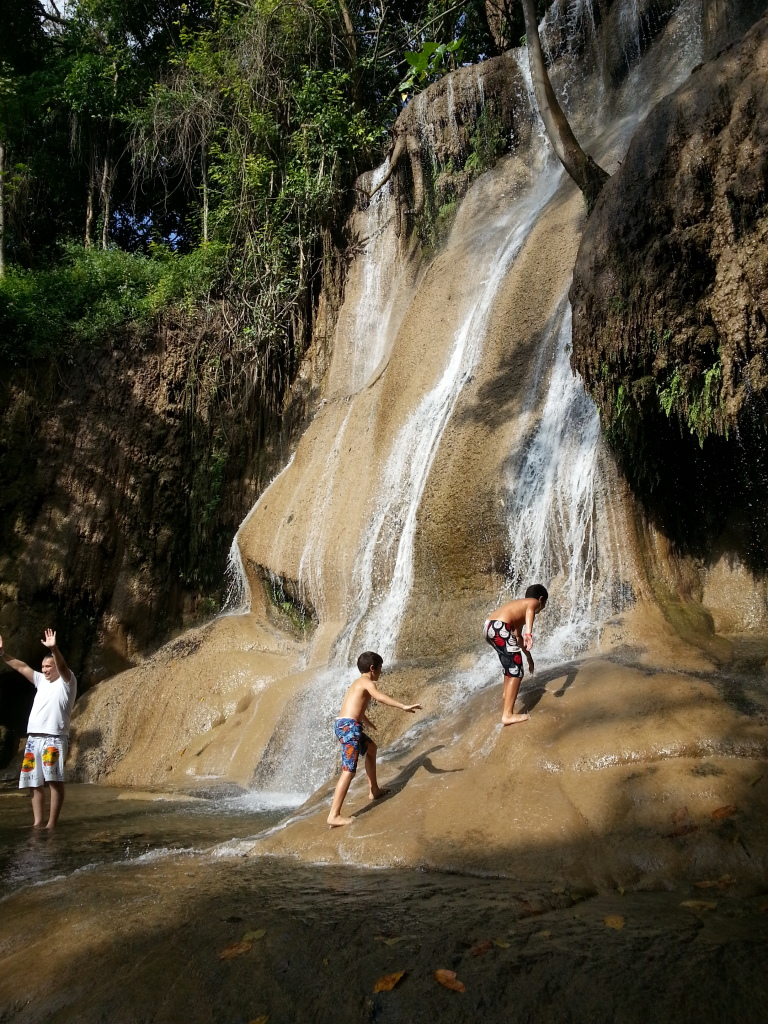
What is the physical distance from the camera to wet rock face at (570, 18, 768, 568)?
6.29m

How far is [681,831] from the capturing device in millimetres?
3863

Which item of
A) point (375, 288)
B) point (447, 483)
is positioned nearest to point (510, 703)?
point (447, 483)

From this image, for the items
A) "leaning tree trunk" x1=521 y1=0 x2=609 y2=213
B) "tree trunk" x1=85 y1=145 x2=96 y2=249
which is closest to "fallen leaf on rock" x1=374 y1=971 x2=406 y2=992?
"leaning tree trunk" x1=521 y1=0 x2=609 y2=213

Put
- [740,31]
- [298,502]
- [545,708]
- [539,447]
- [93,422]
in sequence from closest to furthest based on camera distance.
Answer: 1. [545,708]
2. [539,447]
3. [740,31]
4. [298,502]
5. [93,422]

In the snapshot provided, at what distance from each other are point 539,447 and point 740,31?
22.3 ft

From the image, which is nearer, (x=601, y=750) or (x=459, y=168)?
(x=601, y=750)

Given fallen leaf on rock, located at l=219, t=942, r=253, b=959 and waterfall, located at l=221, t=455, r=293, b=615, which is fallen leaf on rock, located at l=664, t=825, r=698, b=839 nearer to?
fallen leaf on rock, located at l=219, t=942, r=253, b=959

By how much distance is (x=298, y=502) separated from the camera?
38.9 ft

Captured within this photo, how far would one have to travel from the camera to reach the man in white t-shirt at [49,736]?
618 cm

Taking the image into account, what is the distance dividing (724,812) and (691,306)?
172 inches

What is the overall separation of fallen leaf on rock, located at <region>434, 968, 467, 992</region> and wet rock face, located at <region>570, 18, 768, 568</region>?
5.06 m

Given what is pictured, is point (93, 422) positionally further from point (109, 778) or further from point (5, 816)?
point (5, 816)

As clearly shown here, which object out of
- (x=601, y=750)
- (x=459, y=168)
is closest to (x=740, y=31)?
(x=459, y=168)

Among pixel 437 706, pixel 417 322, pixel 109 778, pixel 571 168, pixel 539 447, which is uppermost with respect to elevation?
pixel 571 168
